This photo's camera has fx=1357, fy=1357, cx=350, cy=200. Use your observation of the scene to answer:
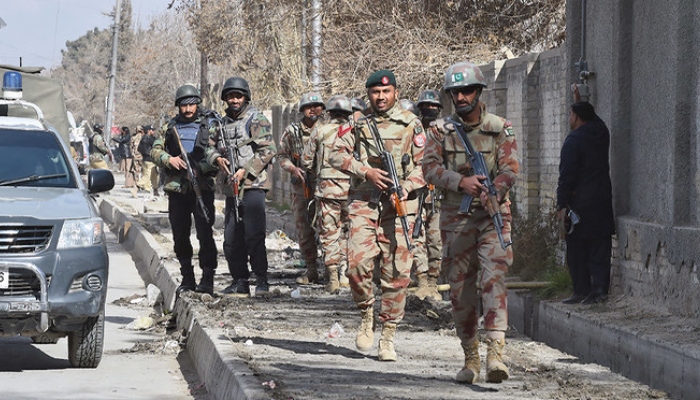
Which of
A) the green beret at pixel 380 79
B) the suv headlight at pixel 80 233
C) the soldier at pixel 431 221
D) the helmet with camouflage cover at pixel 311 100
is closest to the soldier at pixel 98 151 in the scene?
the helmet with camouflage cover at pixel 311 100

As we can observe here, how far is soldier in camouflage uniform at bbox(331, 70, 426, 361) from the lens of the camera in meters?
8.80

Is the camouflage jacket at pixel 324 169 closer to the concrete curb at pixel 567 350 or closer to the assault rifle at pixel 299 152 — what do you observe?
the assault rifle at pixel 299 152

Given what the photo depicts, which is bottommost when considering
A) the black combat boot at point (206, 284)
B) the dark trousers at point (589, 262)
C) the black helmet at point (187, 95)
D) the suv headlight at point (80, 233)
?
the black combat boot at point (206, 284)

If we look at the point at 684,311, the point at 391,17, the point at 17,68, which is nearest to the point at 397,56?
the point at 391,17

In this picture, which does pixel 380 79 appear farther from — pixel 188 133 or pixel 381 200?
pixel 188 133

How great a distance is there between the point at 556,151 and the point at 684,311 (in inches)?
176

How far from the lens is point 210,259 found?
1254cm

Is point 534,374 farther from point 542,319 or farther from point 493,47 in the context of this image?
point 493,47

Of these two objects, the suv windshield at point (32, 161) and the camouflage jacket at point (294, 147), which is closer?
the suv windshield at point (32, 161)

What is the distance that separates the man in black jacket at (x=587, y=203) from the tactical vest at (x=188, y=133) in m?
3.34

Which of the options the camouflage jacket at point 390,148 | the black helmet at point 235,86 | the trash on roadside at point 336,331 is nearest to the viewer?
the camouflage jacket at point 390,148

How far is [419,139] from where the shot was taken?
9.06m

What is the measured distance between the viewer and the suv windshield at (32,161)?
32.3 feet

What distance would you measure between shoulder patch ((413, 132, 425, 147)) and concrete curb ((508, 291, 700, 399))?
179 centimetres
